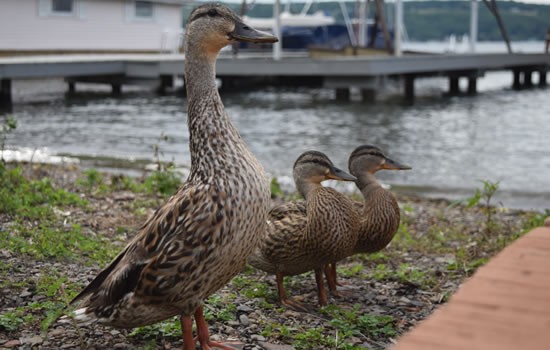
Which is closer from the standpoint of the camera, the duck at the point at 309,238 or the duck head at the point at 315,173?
the duck at the point at 309,238

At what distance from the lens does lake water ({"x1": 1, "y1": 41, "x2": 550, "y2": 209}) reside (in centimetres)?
1231

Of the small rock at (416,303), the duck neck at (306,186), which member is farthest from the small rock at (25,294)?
the small rock at (416,303)

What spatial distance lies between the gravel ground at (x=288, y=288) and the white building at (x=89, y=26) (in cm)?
2600

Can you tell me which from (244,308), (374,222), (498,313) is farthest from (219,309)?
(498,313)

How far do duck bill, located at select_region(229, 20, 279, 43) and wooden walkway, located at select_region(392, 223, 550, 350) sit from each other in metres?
2.44

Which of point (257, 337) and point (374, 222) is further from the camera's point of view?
point (374, 222)

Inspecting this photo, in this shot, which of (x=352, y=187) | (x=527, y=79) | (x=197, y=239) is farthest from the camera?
(x=527, y=79)

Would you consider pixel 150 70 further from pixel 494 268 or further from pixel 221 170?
pixel 494 268

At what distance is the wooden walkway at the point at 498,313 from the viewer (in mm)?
1244

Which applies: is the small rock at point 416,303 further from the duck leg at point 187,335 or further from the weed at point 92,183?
the weed at point 92,183

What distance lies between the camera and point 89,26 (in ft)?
113

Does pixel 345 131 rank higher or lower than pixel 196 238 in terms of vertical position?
lower

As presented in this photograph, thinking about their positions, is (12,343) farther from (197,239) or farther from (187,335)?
(197,239)

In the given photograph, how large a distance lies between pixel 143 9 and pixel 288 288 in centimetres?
3373
